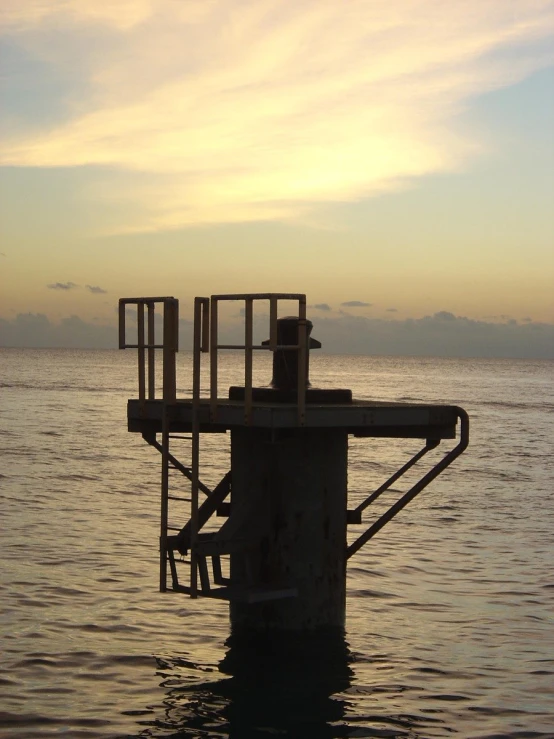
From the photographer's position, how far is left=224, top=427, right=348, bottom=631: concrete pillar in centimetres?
1081

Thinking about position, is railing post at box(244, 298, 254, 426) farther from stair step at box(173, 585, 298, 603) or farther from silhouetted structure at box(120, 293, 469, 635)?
stair step at box(173, 585, 298, 603)

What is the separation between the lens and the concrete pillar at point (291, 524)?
1081cm

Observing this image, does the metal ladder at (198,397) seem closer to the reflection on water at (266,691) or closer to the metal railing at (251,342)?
the metal railing at (251,342)

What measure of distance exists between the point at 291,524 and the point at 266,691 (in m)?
1.71

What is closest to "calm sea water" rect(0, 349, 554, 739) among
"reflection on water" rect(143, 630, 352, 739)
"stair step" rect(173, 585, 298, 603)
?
"reflection on water" rect(143, 630, 352, 739)

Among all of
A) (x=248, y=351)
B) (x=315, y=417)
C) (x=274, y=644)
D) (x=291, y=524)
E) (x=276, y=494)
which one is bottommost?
(x=274, y=644)

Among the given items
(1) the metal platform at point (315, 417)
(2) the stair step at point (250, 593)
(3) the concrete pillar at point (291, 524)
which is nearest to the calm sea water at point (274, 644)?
(3) the concrete pillar at point (291, 524)

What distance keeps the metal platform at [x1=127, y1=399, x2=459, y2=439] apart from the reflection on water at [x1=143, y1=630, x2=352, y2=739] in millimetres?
2340

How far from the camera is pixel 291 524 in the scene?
10805 mm

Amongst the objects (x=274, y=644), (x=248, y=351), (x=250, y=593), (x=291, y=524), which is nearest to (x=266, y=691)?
(x=274, y=644)

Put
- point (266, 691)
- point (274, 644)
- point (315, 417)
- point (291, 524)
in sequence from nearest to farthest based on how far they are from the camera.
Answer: point (315, 417) < point (266, 691) < point (291, 524) < point (274, 644)

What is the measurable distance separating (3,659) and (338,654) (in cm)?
379

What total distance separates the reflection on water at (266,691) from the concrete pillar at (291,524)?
1.06 ft

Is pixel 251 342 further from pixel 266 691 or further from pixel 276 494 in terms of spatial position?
pixel 266 691
